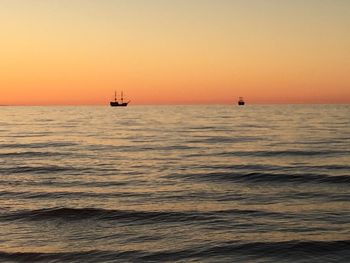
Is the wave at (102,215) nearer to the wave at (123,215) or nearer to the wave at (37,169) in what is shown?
the wave at (123,215)

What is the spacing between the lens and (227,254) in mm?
10805

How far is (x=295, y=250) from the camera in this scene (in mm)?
11031

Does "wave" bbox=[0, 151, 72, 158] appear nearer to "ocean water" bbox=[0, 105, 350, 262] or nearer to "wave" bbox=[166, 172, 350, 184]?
"ocean water" bbox=[0, 105, 350, 262]

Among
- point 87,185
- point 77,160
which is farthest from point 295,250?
point 77,160

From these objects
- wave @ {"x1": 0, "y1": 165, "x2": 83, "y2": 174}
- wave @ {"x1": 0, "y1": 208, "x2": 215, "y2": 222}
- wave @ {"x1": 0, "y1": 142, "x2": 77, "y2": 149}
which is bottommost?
wave @ {"x1": 0, "y1": 142, "x2": 77, "y2": 149}

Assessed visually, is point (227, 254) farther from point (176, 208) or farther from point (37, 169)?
point (37, 169)

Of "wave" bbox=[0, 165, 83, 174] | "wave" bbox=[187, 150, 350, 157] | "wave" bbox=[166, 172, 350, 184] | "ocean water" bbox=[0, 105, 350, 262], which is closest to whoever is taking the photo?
"ocean water" bbox=[0, 105, 350, 262]

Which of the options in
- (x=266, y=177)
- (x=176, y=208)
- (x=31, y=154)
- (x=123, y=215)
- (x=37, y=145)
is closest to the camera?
(x=123, y=215)

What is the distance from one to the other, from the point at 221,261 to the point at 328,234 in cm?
341

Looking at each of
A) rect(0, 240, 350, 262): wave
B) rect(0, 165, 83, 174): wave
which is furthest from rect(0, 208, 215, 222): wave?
rect(0, 165, 83, 174): wave

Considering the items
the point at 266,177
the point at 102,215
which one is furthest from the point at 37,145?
the point at 102,215

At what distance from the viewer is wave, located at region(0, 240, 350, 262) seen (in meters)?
10.4

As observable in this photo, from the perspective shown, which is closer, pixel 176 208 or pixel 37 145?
pixel 176 208

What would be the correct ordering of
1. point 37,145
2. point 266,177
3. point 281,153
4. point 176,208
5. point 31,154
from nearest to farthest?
point 176,208, point 266,177, point 281,153, point 31,154, point 37,145
